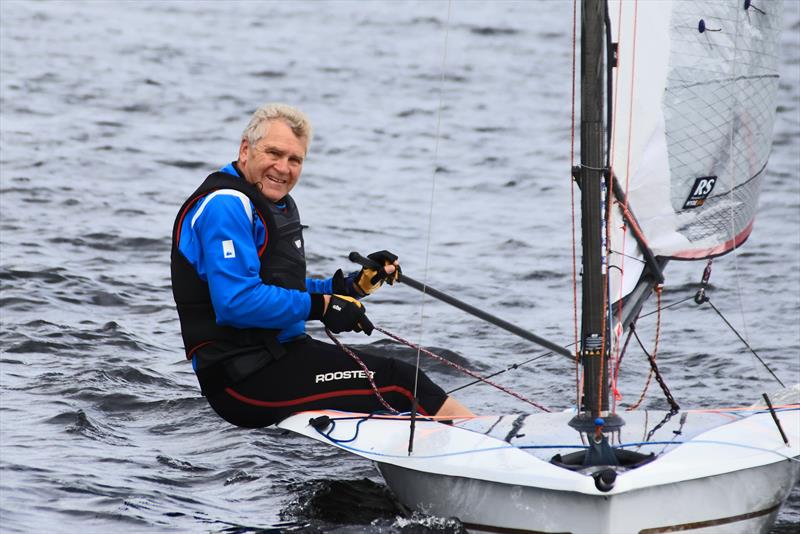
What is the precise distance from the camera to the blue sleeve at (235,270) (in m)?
4.31

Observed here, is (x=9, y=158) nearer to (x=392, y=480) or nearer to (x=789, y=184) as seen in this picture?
(x=789, y=184)

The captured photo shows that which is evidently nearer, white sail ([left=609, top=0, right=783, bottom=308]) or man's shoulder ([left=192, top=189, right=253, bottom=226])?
man's shoulder ([left=192, top=189, right=253, bottom=226])

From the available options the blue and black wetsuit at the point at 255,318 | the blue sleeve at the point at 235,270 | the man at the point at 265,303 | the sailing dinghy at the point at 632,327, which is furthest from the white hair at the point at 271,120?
the sailing dinghy at the point at 632,327

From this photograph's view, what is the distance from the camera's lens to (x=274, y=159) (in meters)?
4.53

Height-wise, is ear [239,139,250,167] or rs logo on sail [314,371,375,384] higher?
ear [239,139,250,167]

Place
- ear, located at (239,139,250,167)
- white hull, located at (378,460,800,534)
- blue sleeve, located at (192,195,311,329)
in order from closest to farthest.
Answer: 1. white hull, located at (378,460,800,534)
2. blue sleeve, located at (192,195,311,329)
3. ear, located at (239,139,250,167)

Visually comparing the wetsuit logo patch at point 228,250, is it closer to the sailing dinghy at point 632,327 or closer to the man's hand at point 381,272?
the man's hand at point 381,272

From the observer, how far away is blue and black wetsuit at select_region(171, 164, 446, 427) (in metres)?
4.34

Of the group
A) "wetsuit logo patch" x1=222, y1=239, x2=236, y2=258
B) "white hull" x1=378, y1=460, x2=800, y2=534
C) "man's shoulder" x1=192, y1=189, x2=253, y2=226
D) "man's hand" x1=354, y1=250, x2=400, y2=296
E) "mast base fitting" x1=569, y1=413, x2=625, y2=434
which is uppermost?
"man's shoulder" x1=192, y1=189, x2=253, y2=226

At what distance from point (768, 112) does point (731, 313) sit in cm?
302

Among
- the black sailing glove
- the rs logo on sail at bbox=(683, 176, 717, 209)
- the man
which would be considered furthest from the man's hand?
the rs logo on sail at bbox=(683, 176, 717, 209)

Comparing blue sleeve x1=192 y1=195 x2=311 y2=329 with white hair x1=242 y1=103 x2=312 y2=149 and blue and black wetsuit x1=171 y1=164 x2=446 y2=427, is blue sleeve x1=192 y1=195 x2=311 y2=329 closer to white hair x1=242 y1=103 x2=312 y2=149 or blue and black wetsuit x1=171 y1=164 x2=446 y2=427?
blue and black wetsuit x1=171 y1=164 x2=446 y2=427

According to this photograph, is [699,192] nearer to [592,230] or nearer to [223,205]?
[592,230]

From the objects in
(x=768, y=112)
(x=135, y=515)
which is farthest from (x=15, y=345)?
(x=768, y=112)
